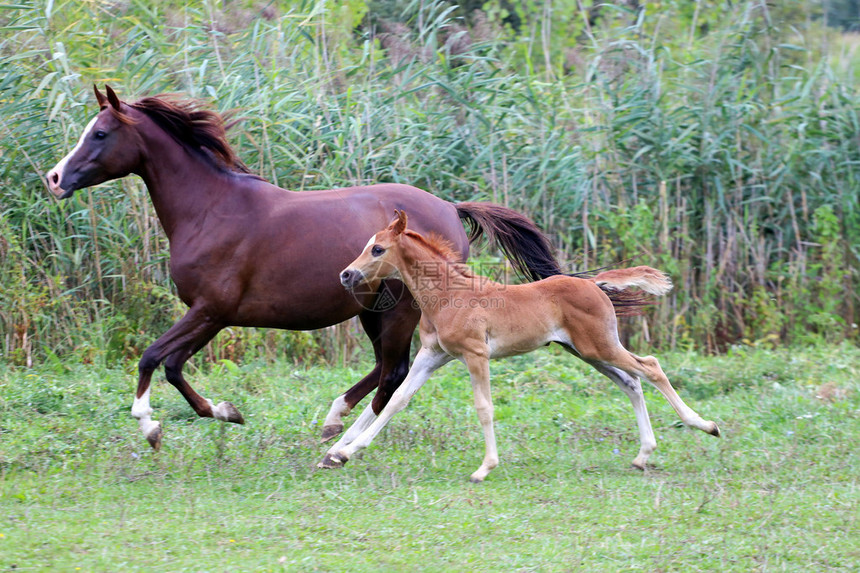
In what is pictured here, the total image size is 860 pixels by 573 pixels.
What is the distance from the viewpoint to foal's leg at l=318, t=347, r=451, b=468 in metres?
5.07

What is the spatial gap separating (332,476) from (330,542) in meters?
1.24

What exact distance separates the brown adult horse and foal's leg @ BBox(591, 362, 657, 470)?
3.87 ft

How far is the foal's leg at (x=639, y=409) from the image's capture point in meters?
5.34

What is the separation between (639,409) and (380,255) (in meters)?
1.80

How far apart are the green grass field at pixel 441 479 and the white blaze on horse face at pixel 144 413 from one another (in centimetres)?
22

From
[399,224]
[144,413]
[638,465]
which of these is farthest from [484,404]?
[144,413]

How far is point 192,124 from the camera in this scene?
5.67 m

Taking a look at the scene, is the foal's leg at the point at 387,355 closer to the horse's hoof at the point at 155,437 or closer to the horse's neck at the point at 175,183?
the horse's hoof at the point at 155,437

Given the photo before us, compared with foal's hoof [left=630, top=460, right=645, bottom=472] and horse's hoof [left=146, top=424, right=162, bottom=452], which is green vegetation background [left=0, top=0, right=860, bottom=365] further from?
foal's hoof [left=630, top=460, right=645, bottom=472]

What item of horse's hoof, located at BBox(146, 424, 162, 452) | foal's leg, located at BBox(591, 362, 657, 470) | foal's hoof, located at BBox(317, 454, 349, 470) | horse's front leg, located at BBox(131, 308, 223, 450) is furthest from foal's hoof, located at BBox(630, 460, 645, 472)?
horse's hoof, located at BBox(146, 424, 162, 452)

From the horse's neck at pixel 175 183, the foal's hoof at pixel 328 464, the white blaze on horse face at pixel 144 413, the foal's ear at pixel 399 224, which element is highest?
the horse's neck at pixel 175 183

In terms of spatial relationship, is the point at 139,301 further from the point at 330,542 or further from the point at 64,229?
the point at 330,542

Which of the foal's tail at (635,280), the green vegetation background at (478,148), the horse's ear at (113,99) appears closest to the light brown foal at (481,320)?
the foal's tail at (635,280)

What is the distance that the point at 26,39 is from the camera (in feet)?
27.3
